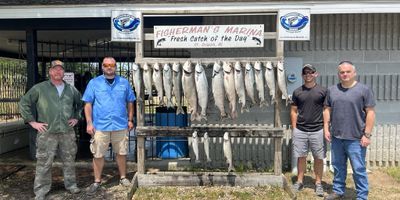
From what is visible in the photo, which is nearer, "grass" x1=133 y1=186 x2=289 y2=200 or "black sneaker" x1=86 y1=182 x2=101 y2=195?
"grass" x1=133 y1=186 x2=289 y2=200

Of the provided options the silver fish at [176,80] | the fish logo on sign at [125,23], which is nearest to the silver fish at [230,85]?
the silver fish at [176,80]

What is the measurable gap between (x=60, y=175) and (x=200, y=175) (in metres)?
2.48

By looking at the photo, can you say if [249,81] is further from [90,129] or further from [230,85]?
[90,129]

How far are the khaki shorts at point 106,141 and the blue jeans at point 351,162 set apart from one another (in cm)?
299

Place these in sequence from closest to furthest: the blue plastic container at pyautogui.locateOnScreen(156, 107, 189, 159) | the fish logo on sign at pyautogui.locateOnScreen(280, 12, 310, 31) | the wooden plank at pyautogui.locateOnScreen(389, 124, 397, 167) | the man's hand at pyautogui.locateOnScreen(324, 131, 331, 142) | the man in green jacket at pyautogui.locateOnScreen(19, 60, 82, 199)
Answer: the man's hand at pyautogui.locateOnScreen(324, 131, 331, 142) → the man in green jacket at pyautogui.locateOnScreen(19, 60, 82, 199) → the fish logo on sign at pyautogui.locateOnScreen(280, 12, 310, 31) → the wooden plank at pyautogui.locateOnScreen(389, 124, 397, 167) → the blue plastic container at pyautogui.locateOnScreen(156, 107, 189, 159)


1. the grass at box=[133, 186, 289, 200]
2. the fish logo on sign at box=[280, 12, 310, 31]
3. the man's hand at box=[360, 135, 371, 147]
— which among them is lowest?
the grass at box=[133, 186, 289, 200]

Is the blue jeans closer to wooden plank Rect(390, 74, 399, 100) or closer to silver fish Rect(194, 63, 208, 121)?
silver fish Rect(194, 63, 208, 121)

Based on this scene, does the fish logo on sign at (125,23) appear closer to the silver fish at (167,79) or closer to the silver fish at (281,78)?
the silver fish at (167,79)

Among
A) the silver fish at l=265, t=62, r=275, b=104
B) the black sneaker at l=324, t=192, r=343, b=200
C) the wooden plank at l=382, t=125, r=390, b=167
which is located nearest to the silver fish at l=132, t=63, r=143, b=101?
the silver fish at l=265, t=62, r=275, b=104

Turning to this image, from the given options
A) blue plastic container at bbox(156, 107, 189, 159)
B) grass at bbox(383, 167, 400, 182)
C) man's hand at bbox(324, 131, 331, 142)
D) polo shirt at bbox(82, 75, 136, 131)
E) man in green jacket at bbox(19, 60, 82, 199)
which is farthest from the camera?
blue plastic container at bbox(156, 107, 189, 159)

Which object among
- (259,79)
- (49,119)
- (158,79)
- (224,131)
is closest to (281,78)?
(259,79)

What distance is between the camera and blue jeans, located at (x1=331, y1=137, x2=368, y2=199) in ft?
17.5

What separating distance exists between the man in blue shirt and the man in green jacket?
30 cm

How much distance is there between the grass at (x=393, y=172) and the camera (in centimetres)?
681
